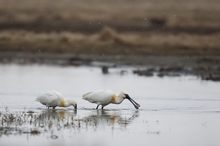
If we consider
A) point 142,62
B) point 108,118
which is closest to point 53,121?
point 108,118

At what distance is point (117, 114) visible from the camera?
15641 mm

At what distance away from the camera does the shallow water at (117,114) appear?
12.7m

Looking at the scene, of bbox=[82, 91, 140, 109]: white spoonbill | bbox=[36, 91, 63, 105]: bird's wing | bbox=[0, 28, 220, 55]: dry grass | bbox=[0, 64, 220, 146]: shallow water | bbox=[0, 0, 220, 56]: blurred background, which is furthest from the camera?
bbox=[0, 0, 220, 56]: blurred background

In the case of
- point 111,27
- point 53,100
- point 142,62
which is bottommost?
point 53,100

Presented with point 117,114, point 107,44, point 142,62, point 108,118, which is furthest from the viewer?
point 107,44

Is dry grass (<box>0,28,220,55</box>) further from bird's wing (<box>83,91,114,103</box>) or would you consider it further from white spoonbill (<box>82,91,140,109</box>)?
bird's wing (<box>83,91,114,103</box>)

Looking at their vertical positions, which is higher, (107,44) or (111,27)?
(111,27)

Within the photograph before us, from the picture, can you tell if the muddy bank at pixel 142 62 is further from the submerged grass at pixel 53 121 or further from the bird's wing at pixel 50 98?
the submerged grass at pixel 53 121

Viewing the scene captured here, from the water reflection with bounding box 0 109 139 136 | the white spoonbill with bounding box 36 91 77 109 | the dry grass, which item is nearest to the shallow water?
the water reflection with bounding box 0 109 139 136

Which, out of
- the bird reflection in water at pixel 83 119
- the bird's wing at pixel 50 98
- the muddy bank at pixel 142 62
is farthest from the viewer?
the muddy bank at pixel 142 62

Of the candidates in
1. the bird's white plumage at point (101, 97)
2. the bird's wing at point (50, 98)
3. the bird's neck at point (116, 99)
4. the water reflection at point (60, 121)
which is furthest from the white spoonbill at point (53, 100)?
the bird's neck at point (116, 99)

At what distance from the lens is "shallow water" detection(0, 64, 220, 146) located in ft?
41.8

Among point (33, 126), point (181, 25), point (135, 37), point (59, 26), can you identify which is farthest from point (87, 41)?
point (33, 126)

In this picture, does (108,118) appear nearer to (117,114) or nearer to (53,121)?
(117,114)
